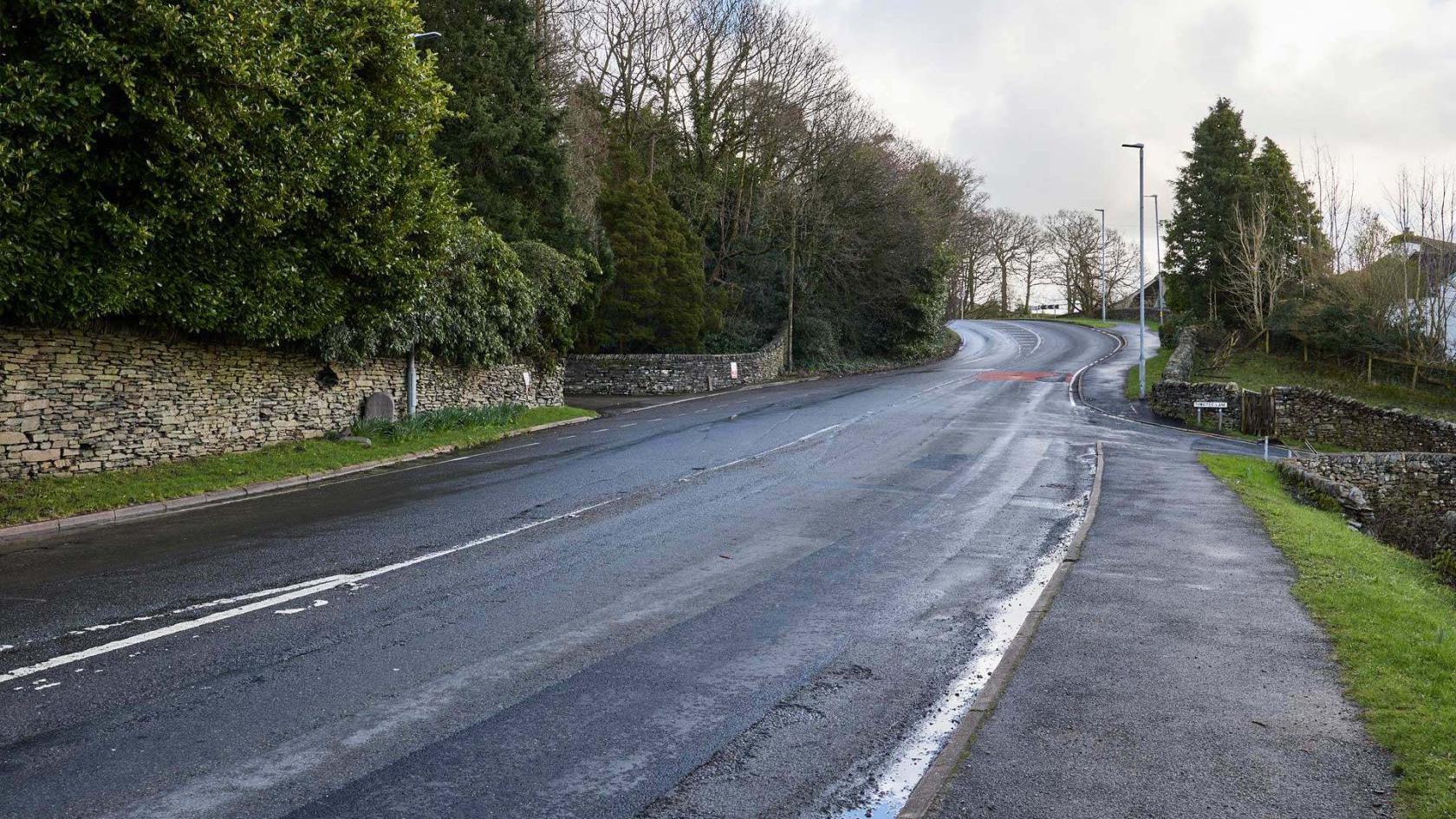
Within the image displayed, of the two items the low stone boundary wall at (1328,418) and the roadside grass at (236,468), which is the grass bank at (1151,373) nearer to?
the low stone boundary wall at (1328,418)

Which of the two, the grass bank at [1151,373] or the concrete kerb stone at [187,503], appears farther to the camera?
the grass bank at [1151,373]

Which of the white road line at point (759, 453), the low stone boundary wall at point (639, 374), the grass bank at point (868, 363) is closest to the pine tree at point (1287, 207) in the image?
the grass bank at point (868, 363)

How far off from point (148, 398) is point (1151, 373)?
37.4 m

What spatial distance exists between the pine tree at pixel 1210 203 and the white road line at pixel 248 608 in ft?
148

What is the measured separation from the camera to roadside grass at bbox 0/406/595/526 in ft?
39.3

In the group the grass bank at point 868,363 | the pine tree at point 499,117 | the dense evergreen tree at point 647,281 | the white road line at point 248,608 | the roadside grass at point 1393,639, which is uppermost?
the pine tree at point 499,117

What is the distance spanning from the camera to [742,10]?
4156cm

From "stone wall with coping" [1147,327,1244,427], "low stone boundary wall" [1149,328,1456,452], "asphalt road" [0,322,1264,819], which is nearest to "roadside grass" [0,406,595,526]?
"asphalt road" [0,322,1264,819]

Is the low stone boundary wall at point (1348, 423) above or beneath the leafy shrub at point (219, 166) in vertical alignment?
beneath

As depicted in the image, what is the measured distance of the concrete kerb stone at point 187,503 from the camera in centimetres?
1087

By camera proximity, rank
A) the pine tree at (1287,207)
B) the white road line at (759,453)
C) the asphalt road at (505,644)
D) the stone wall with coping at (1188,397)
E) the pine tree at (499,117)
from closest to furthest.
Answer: the asphalt road at (505,644) < the white road line at (759,453) < the stone wall with coping at (1188,397) < the pine tree at (499,117) < the pine tree at (1287,207)

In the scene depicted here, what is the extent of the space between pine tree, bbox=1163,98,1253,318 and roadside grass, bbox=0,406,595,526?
38354 mm

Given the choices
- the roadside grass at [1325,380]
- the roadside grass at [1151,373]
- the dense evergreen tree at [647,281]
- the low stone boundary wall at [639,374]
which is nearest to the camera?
the roadside grass at [1325,380]

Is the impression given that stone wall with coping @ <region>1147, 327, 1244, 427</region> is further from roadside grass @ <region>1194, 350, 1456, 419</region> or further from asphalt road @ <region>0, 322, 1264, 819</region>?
asphalt road @ <region>0, 322, 1264, 819</region>
